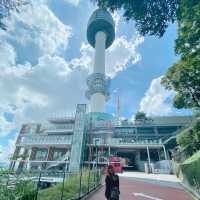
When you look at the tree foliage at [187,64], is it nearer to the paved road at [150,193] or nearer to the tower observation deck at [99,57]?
the paved road at [150,193]

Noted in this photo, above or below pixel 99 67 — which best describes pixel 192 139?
below

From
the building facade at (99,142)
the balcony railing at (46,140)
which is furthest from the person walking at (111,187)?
the balcony railing at (46,140)

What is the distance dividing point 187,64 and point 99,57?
70.4 metres

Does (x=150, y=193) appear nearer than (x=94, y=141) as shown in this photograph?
Yes

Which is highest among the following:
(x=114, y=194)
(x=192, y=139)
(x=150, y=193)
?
(x=192, y=139)

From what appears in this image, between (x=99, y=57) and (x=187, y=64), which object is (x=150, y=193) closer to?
(x=187, y=64)

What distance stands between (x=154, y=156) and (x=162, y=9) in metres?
37.4

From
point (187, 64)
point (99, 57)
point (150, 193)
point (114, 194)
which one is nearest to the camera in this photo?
point (114, 194)

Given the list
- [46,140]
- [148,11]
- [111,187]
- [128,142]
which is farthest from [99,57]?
[111,187]

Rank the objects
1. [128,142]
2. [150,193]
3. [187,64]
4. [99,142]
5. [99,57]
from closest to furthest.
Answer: [187,64] → [150,193] → [128,142] → [99,142] → [99,57]

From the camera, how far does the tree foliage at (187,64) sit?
5.75m

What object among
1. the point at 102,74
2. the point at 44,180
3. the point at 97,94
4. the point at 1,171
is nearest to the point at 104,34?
the point at 102,74

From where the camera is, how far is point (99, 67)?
74.4 m

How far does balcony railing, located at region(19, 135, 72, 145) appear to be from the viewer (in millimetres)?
40594
